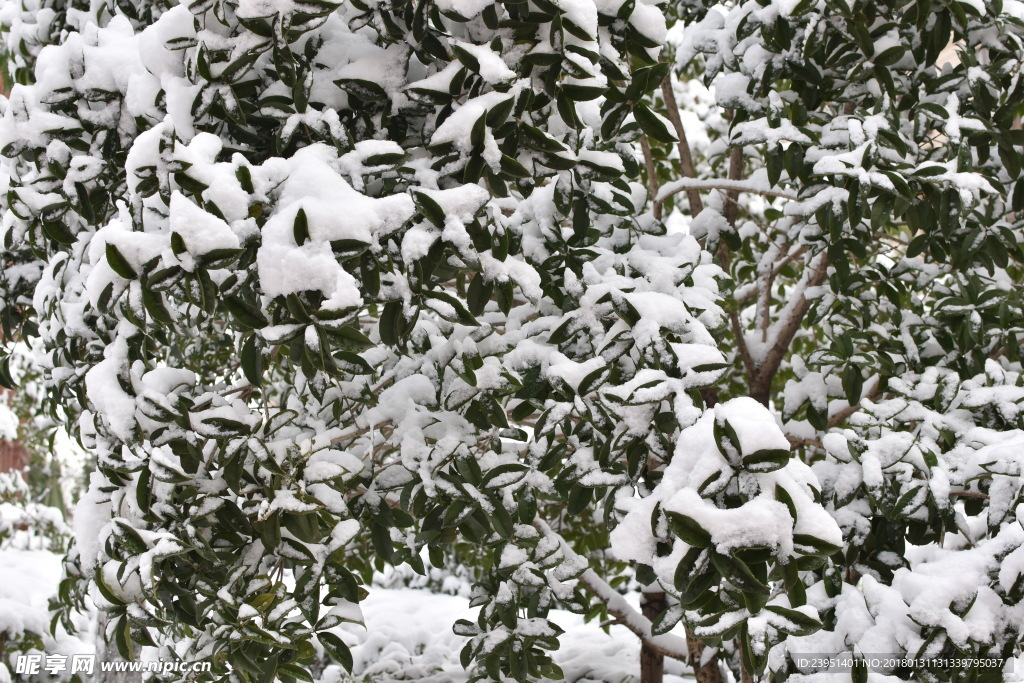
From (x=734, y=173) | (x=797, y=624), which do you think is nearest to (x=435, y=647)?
(x=734, y=173)

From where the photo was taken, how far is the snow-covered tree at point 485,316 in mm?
1140

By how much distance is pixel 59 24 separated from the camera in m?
2.00

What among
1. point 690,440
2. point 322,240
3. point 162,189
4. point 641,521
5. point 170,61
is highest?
point 170,61

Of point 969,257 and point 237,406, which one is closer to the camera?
point 237,406

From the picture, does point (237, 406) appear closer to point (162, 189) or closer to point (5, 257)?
point (162, 189)

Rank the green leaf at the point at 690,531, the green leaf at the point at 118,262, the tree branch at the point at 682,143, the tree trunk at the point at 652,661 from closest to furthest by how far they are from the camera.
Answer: the green leaf at the point at 690,531 → the green leaf at the point at 118,262 → the tree trunk at the point at 652,661 → the tree branch at the point at 682,143

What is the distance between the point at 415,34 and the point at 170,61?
49 cm

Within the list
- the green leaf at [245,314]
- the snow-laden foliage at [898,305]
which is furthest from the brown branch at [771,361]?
the green leaf at [245,314]

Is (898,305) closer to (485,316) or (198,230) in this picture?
(485,316)

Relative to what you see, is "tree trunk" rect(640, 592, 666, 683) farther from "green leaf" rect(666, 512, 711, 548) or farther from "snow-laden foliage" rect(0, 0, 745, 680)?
"green leaf" rect(666, 512, 711, 548)

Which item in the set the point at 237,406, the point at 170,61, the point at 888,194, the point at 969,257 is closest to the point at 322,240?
the point at 170,61

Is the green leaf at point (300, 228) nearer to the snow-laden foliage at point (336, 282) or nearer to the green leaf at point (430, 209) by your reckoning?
the snow-laden foliage at point (336, 282)

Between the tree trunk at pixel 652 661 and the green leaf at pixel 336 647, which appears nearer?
the green leaf at pixel 336 647

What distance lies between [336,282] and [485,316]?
1190 mm
